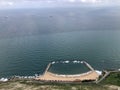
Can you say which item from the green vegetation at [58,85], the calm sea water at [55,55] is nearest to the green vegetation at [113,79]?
the green vegetation at [58,85]

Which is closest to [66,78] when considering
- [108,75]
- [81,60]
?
[108,75]

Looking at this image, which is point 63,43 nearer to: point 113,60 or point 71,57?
point 71,57

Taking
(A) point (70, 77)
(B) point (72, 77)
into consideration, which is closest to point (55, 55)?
(A) point (70, 77)

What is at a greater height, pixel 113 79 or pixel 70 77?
pixel 70 77

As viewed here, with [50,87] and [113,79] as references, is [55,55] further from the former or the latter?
[50,87]

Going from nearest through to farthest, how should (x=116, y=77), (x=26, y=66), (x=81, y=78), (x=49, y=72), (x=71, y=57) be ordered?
(x=116, y=77), (x=81, y=78), (x=49, y=72), (x=26, y=66), (x=71, y=57)

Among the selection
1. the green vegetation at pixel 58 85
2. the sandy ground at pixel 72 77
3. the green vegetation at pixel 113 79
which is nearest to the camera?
the green vegetation at pixel 58 85

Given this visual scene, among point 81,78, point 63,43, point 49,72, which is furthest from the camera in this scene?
point 63,43

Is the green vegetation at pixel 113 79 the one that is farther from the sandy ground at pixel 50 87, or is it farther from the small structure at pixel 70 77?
the small structure at pixel 70 77

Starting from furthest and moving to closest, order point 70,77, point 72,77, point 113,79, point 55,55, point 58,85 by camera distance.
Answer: point 55,55
point 70,77
point 72,77
point 113,79
point 58,85
